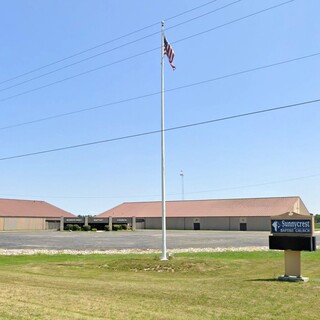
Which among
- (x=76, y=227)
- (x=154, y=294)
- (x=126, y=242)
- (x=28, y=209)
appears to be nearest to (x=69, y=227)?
(x=76, y=227)

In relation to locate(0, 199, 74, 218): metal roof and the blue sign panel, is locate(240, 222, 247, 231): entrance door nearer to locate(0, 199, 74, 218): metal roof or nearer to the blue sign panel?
locate(0, 199, 74, 218): metal roof

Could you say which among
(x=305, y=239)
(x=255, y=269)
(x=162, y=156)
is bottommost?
(x=255, y=269)

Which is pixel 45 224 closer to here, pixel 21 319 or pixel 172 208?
pixel 172 208

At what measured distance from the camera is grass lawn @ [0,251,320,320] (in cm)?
834

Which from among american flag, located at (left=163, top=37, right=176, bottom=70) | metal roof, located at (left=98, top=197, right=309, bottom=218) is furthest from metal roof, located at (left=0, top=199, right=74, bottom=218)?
american flag, located at (left=163, top=37, right=176, bottom=70)

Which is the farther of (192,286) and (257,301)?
(192,286)

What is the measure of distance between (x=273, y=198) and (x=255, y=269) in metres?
74.2

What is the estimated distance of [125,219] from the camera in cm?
9394

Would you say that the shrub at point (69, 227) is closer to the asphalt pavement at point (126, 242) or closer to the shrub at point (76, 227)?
the shrub at point (76, 227)

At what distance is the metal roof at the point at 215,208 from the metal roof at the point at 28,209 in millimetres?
11990

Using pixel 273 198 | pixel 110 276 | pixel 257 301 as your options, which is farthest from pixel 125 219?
pixel 257 301

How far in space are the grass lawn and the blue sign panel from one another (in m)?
1.50

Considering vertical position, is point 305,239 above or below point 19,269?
above

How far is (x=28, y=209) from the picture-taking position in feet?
316
